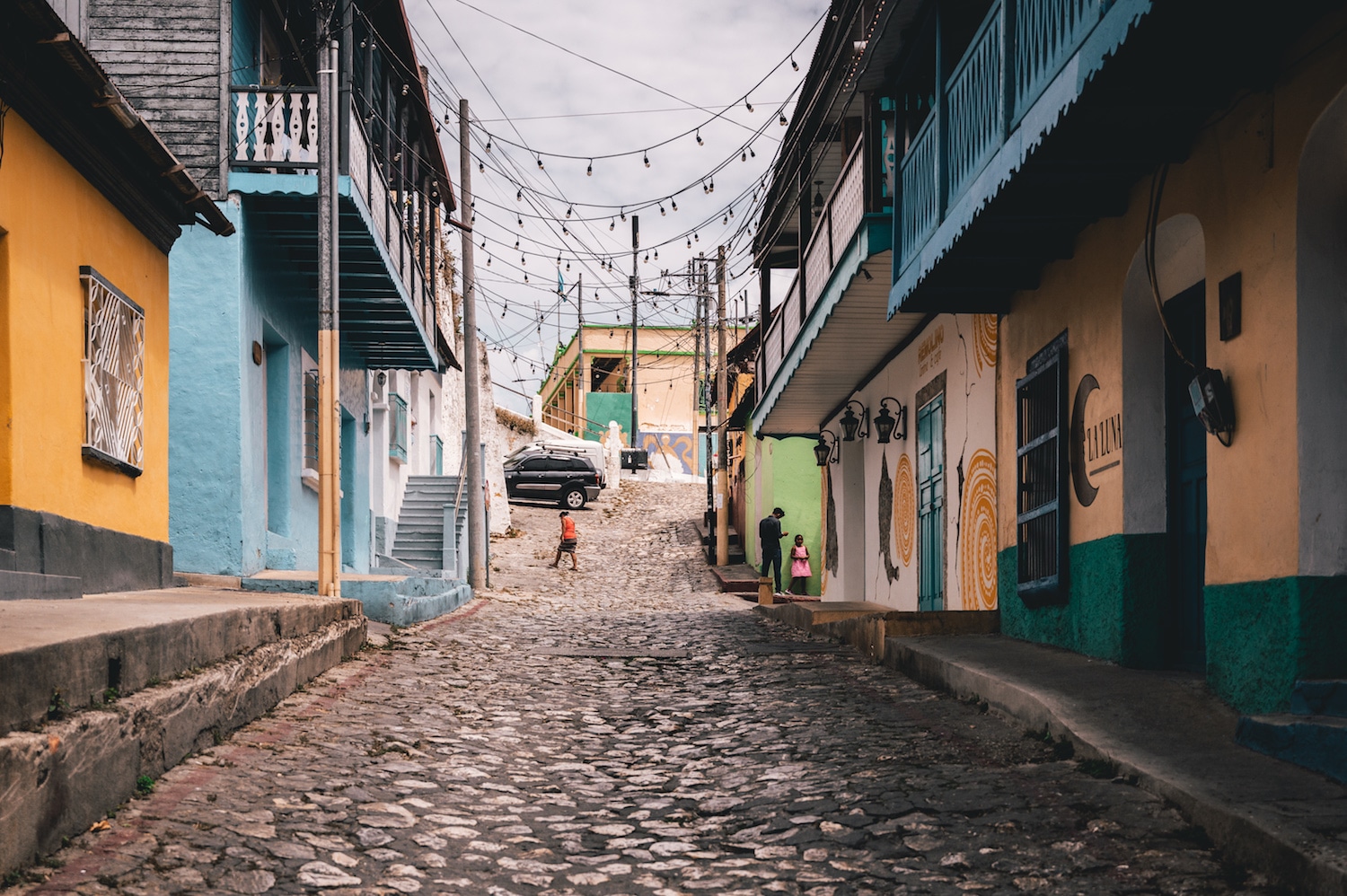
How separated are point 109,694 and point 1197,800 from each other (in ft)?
12.3

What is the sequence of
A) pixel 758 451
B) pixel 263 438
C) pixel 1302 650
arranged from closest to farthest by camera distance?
pixel 1302 650, pixel 263 438, pixel 758 451

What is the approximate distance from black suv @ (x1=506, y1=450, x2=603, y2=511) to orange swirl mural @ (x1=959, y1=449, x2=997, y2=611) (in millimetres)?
24849

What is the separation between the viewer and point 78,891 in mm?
3545

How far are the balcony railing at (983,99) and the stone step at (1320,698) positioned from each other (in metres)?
2.92

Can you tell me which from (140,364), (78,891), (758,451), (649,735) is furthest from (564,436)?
(78,891)

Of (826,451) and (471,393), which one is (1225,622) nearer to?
(826,451)

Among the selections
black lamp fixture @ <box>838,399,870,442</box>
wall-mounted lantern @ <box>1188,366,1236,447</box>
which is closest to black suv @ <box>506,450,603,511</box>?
black lamp fixture @ <box>838,399,870,442</box>

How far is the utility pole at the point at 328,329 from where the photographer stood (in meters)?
10.8

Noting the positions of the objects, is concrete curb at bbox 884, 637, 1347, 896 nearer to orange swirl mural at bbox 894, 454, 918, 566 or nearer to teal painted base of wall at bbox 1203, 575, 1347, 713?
teal painted base of wall at bbox 1203, 575, 1347, 713

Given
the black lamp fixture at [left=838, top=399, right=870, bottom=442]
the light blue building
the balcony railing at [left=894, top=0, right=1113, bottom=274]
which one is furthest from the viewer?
the black lamp fixture at [left=838, top=399, right=870, bottom=442]

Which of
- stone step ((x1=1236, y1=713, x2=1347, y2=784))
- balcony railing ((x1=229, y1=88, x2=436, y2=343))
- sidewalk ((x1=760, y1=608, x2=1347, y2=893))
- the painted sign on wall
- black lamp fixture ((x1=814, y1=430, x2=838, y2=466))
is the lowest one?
sidewalk ((x1=760, y1=608, x2=1347, y2=893))

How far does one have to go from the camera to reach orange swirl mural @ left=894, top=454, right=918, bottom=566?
14.1 metres

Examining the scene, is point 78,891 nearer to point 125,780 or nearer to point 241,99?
point 125,780

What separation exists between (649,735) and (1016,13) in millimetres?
4519
